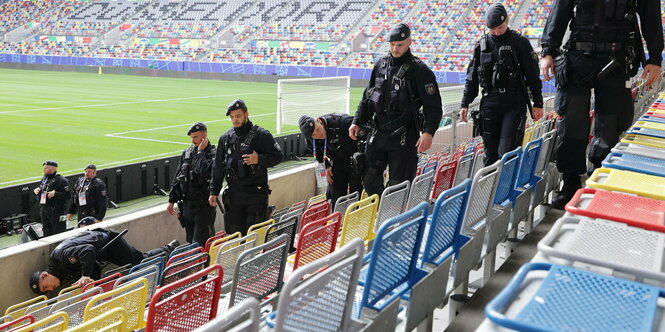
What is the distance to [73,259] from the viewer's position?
8227mm

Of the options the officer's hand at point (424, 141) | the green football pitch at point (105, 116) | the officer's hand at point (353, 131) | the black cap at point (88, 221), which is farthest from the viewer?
the green football pitch at point (105, 116)

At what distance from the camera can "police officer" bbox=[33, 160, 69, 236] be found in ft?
37.5

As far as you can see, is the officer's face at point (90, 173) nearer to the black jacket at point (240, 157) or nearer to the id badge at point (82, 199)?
the id badge at point (82, 199)

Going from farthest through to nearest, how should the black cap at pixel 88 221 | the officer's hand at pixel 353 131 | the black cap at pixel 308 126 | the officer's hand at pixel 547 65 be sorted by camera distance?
1. the black cap at pixel 88 221
2. the black cap at pixel 308 126
3. the officer's hand at pixel 353 131
4. the officer's hand at pixel 547 65

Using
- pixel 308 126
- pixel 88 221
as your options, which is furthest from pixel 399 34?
pixel 88 221

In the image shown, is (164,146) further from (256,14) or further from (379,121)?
(256,14)

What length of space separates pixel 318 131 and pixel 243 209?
144 centimetres

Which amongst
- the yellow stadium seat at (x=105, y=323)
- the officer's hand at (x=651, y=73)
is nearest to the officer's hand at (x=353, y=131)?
the officer's hand at (x=651, y=73)

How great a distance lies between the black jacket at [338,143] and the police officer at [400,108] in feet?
6.43

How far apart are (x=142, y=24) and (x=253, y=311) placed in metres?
57.8

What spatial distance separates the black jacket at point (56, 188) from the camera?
11.4 metres

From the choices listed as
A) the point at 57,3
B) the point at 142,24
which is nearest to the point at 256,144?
the point at 142,24

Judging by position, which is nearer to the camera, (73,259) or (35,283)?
(73,259)

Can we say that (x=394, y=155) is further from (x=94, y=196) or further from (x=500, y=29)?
(x=94, y=196)
